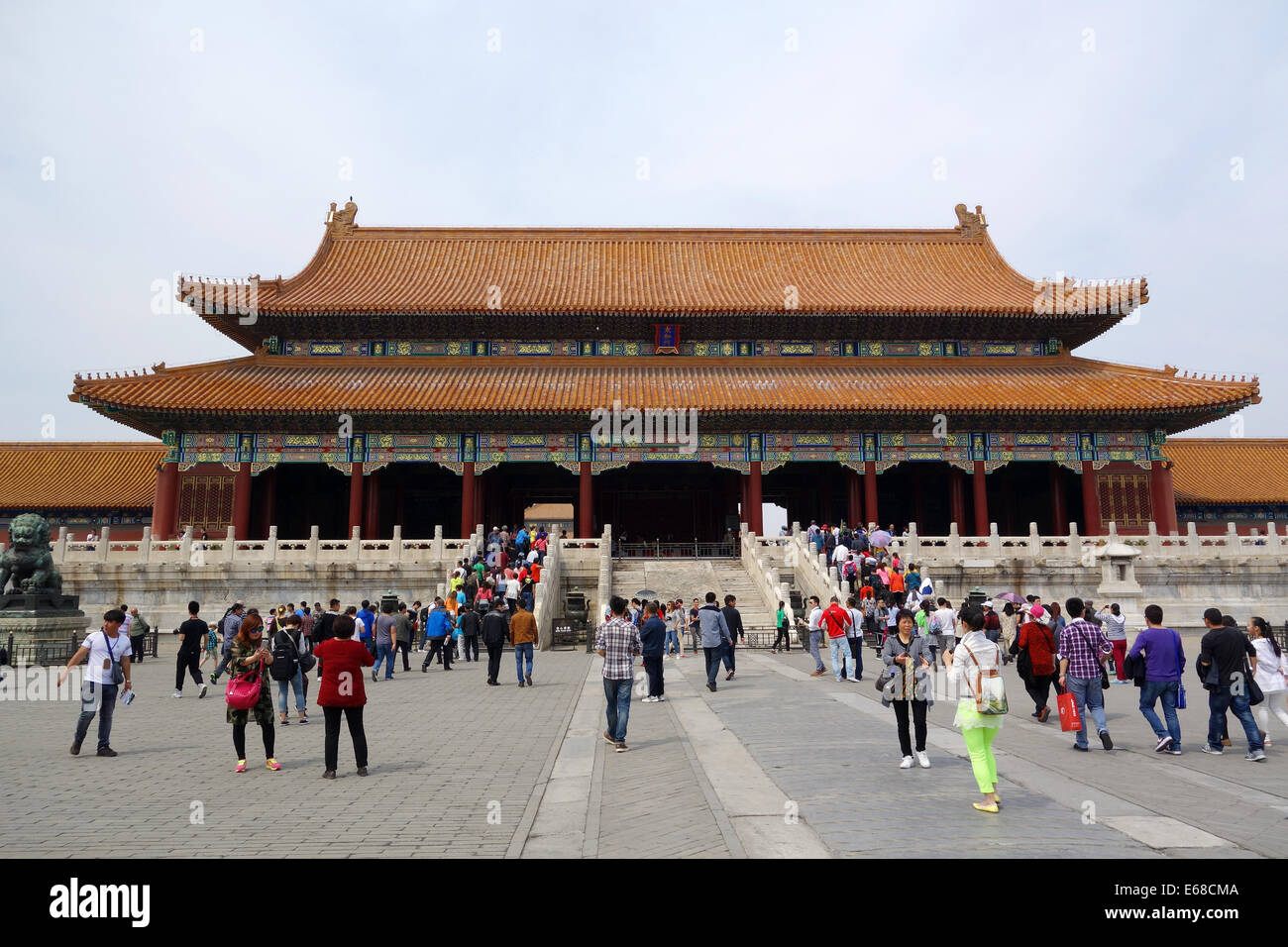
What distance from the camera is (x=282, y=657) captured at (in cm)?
1013

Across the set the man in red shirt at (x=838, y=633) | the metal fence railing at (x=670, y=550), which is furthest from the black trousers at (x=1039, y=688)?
the metal fence railing at (x=670, y=550)

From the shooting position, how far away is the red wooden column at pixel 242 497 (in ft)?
92.5

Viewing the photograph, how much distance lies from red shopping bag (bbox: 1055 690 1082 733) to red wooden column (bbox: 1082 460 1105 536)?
2296cm

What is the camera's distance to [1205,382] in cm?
2891

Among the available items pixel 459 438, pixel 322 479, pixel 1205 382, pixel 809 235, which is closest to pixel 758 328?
pixel 809 235

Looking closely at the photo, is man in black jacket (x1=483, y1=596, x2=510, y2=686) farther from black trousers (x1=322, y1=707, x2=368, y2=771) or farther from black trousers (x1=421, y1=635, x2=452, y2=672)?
black trousers (x1=322, y1=707, x2=368, y2=771)

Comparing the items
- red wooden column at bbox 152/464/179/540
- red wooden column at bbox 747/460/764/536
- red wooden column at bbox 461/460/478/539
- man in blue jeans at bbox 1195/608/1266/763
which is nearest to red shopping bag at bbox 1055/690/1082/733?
man in blue jeans at bbox 1195/608/1266/763

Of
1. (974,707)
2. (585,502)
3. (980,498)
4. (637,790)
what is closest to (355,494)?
(585,502)

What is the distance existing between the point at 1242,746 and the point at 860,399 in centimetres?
2063

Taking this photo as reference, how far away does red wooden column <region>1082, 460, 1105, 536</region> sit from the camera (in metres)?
28.8

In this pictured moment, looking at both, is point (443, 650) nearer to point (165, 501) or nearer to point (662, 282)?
point (165, 501)

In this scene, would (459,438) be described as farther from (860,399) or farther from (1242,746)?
(1242,746)

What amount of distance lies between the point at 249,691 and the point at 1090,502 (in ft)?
93.7

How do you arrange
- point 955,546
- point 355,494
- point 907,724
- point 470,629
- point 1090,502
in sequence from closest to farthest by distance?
point 907,724 → point 470,629 → point 955,546 → point 355,494 → point 1090,502
